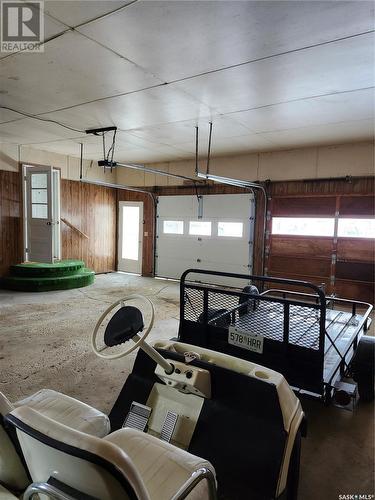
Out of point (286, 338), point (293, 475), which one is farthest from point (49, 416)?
point (286, 338)

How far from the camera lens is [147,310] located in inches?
205

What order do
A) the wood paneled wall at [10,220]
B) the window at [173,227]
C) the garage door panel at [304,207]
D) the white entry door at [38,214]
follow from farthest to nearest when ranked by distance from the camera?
1. the window at [173,227]
2. the wood paneled wall at [10,220]
3. the white entry door at [38,214]
4. the garage door panel at [304,207]

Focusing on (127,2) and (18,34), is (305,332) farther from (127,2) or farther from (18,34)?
(18,34)

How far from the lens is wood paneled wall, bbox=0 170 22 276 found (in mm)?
6750

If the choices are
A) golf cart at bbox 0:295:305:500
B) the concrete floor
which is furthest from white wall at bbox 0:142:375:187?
golf cart at bbox 0:295:305:500

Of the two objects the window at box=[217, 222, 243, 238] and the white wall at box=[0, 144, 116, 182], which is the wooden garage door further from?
the white wall at box=[0, 144, 116, 182]

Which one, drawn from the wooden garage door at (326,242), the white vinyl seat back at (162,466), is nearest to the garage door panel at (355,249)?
the wooden garage door at (326,242)

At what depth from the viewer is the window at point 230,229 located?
7.34 metres

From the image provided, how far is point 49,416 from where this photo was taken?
159 centimetres

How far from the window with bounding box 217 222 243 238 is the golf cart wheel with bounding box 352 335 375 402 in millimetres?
4785

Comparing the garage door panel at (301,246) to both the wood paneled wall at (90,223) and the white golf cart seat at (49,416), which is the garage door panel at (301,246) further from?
the white golf cart seat at (49,416)

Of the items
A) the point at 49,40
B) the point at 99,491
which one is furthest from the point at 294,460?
the point at 49,40

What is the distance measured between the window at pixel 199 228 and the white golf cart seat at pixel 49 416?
20.6 feet

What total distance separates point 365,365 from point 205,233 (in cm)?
551
